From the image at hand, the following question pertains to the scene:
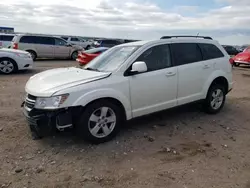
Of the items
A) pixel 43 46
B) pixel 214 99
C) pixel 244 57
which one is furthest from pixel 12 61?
pixel 244 57

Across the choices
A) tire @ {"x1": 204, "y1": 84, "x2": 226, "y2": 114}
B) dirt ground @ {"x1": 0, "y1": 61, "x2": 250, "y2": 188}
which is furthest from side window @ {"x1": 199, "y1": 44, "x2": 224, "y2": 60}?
dirt ground @ {"x1": 0, "y1": 61, "x2": 250, "y2": 188}

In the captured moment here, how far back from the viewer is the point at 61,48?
19891 millimetres

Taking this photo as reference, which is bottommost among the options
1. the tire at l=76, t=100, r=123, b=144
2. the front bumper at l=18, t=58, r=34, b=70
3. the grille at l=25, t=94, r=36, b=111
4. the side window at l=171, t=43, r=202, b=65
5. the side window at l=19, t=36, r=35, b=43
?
the tire at l=76, t=100, r=123, b=144

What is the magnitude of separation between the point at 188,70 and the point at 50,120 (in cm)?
293

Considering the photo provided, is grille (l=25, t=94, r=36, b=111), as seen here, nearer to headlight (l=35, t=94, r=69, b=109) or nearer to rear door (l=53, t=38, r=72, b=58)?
headlight (l=35, t=94, r=69, b=109)

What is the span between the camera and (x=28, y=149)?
4.19 meters

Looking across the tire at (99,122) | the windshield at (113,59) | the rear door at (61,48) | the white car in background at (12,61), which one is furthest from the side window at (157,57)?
the rear door at (61,48)

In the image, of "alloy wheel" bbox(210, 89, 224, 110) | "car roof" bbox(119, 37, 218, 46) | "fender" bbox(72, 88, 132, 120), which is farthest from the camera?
"alloy wheel" bbox(210, 89, 224, 110)

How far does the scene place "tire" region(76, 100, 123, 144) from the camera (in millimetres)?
4159

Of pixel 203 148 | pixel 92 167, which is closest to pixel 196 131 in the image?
pixel 203 148

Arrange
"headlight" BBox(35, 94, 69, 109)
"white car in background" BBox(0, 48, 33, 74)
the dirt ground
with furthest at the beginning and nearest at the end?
"white car in background" BBox(0, 48, 33, 74), "headlight" BBox(35, 94, 69, 109), the dirt ground

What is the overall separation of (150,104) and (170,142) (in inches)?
30.4

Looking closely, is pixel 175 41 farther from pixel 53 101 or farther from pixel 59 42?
pixel 59 42

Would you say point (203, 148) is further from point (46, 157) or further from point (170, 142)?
point (46, 157)
